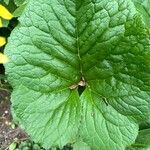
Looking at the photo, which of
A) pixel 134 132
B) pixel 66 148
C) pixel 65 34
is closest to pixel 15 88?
pixel 65 34

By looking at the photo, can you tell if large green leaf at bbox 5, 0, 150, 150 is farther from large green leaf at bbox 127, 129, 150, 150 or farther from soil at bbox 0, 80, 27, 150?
soil at bbox 0, 80, 27, 150

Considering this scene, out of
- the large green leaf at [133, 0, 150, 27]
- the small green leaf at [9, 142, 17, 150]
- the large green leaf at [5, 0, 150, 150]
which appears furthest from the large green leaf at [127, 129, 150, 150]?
the small green leaf at [9, 142, 17, 150]

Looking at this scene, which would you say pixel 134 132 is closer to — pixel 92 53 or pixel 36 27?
pixel 92 53

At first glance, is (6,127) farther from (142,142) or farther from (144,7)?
(144,7)

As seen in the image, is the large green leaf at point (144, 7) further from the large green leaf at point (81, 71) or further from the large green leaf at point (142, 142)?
the large green leaf at point (142, 142)

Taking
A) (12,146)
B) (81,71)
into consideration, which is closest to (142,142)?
(81,71)

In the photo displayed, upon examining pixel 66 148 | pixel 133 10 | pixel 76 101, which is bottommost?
pixel 66 148

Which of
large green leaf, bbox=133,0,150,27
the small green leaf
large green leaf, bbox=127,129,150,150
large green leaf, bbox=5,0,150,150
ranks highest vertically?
large green leaf, bbox=133,0,150,27
